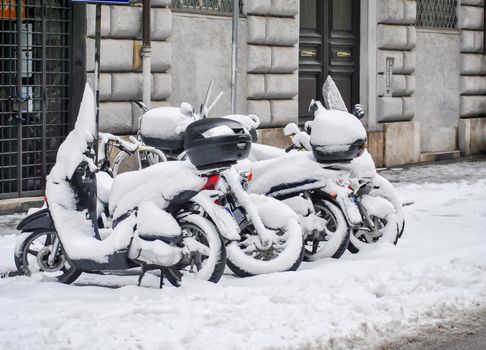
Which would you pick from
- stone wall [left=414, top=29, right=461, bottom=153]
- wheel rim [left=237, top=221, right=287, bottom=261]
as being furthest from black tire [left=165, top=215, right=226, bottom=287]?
stone wall [left=414, top=29, right=461, bottom=153]

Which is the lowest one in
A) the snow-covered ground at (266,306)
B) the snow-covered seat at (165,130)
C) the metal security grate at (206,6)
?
the snow-covered ground at (266,306)

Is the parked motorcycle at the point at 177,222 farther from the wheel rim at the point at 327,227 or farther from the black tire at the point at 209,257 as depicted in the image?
the wheel rim at the point at 327,227

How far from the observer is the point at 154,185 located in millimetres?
7074

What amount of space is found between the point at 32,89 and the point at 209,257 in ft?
18.9

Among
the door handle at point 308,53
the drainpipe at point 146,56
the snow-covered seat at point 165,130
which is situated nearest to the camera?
the snow-covered seat at point 165,130

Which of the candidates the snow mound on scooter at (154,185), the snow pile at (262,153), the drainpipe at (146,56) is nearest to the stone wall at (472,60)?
the drainpipe at (146,56)

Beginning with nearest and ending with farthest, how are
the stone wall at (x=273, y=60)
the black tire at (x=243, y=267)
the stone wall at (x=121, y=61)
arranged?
1. the black tire at (x=243, y=267)
2. the stone wall at (x=121, y=61)
3. the stone wall at (x=273, y=60)

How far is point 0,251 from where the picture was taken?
862cm

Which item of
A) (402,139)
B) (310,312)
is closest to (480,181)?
(402,139)

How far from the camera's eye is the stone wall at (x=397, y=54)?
54.7 feet

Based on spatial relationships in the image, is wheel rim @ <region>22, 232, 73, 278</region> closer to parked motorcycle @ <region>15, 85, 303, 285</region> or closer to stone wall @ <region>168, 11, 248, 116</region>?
parked motorcycle @ <region>15, 85, 303, 285</region>

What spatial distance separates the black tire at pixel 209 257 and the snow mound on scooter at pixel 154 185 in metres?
0.20

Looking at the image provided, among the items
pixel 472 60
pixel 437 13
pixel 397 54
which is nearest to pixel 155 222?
pixel 397 54

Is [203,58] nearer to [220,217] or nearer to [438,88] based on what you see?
[438,88]
